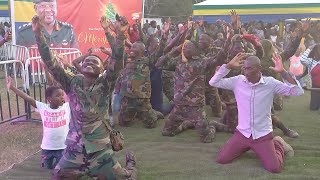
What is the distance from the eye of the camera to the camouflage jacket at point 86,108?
13.1ft

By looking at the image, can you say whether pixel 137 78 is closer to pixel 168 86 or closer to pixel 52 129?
pixel 168 86

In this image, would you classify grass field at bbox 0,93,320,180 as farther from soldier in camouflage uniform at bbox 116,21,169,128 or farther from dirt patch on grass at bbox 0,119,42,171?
soldier in camouflage uniform at bbox 116,21,169,128

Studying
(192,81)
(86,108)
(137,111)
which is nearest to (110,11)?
(137,111)

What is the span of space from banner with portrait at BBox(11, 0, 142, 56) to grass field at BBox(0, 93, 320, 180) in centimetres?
321

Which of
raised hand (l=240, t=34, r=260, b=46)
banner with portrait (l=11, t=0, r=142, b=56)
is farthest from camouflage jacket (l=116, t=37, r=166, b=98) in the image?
banner with portrait (l=11, t=0, r=142, b=56)

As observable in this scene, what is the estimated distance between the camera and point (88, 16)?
10.1 metres

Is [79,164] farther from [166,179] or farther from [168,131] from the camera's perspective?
[168,131]

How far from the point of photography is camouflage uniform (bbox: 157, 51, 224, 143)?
20.1 ft

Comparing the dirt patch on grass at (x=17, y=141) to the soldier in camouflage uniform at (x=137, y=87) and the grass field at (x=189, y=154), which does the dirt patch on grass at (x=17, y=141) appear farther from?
the soldier in camouflage uniform at (x=137, y=87)

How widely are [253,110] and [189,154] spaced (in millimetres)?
1122

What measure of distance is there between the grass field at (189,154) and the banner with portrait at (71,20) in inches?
126

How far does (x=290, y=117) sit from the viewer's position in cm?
766

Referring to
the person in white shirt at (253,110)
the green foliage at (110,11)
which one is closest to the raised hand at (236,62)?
the person in white shirt at (253,110)

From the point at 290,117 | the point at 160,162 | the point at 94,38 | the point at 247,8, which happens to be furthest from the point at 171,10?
the point at 160,162
